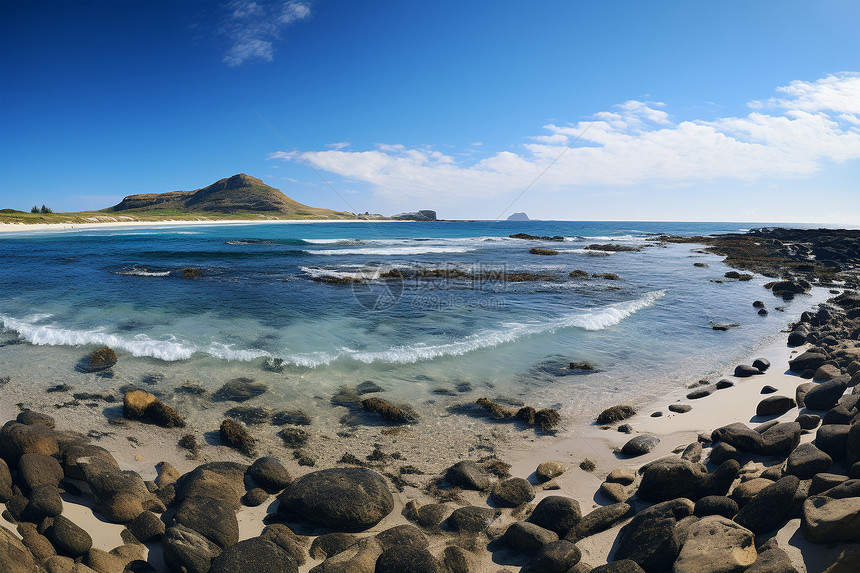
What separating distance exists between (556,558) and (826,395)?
5609mm

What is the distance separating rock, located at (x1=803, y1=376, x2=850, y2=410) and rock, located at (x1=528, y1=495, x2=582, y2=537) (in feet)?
15.5

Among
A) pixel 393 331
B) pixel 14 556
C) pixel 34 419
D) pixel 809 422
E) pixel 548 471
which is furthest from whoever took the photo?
pixel 393 331

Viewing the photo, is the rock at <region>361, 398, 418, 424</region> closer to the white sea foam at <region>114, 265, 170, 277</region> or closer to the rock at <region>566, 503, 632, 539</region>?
the rock at <region>566, 503, 632, 539</region>

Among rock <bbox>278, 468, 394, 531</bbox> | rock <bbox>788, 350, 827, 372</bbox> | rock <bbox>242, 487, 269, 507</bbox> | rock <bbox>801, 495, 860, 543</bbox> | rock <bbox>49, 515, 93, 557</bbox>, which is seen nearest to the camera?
rock <bbox>801, 495, 860, 543</bbox>

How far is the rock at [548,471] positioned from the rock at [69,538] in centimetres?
498

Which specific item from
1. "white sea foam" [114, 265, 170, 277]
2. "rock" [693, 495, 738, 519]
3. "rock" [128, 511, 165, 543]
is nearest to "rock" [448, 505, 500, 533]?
"rock" [693, 495, 738, 519]

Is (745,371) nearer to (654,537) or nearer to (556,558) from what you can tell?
(654,537)

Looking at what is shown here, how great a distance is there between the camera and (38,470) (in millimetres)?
4812

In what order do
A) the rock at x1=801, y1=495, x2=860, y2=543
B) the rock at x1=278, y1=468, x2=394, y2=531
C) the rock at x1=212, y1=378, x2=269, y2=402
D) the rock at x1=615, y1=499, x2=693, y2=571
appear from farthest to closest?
the rock at x1=212, y1=378, x2=269, y2=402, the rock at x1=278, y1=468, x2=394, y2=531, the rock at x1=615, y1=499, x2=693, y2=571, the rock at x1=801, y1=495, x2=860, y2=543

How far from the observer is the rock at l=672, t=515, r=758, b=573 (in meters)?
3.38

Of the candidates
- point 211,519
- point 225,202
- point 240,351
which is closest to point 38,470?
point 211,519

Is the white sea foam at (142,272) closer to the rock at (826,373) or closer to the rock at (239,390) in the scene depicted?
the rock at (239,390)

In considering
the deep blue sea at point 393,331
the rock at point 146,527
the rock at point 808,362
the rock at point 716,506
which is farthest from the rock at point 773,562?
the rock at point 808,362

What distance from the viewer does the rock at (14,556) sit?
331cm
